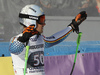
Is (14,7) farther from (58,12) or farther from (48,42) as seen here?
(48,42)

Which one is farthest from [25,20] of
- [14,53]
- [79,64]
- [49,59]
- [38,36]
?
[79,64]

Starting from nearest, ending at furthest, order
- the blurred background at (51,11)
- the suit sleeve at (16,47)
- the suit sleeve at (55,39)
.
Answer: the suit sleeve at (16,47) < the suit sleeve at (55,39) < the blurred background at (51,11)

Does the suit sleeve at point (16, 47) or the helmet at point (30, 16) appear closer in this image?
the suit sleeve at point (16, 47)

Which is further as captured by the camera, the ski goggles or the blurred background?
the blurred background

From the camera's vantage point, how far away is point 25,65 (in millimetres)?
2479

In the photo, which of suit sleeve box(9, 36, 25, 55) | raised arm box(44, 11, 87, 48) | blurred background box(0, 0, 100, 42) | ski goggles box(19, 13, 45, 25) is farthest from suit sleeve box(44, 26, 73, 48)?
blurred background box(0, 0, 100, 42)

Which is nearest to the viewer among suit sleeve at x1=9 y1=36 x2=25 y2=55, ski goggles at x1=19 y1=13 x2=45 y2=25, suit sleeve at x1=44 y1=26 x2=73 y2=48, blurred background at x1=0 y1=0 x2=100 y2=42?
suit sleeve at x1=9 y1=36 x2=25 y2=55

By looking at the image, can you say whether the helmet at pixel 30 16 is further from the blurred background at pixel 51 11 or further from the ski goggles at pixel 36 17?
the blurred background at pixel 51 11

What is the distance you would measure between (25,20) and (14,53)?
0.44 metres

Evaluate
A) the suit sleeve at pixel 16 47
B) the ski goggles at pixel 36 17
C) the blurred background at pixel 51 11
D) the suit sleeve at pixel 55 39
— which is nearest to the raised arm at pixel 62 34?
the suit sleeve at pixel 55 39

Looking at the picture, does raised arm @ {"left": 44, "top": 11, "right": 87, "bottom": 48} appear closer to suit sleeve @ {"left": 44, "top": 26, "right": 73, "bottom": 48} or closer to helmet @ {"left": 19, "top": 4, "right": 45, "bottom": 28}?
suit sleeve @ {"left": 44, "top": 26, "right": 73, "bottom": 48}

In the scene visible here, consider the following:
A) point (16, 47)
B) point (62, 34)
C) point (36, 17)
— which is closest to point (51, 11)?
point (62, 34)

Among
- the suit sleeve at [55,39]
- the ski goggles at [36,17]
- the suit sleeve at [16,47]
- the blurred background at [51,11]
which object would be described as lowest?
the suit sleeve at [16,47]

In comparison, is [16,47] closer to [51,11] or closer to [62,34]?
[62,34]
